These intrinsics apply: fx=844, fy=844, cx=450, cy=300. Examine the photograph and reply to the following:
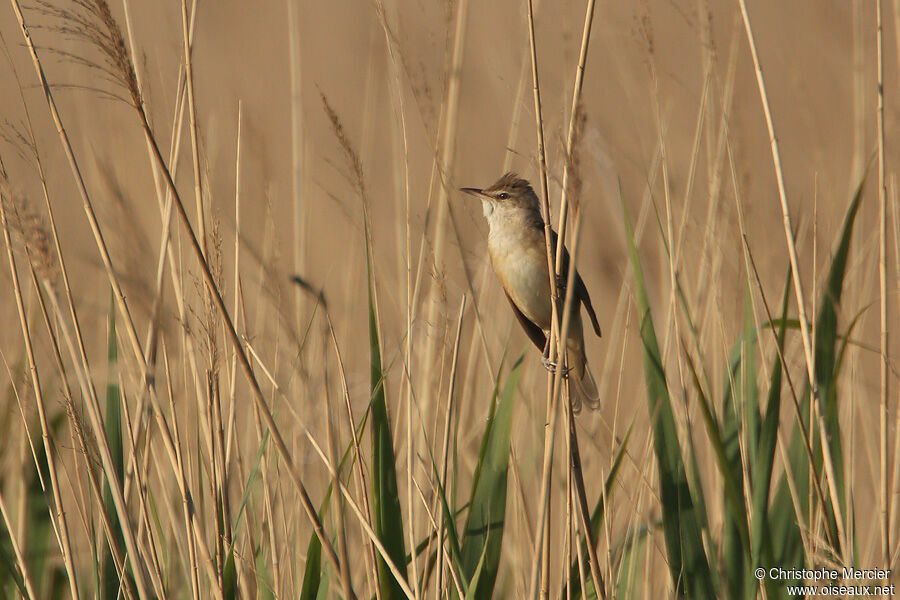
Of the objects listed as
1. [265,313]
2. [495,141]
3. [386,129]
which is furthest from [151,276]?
[386,129]

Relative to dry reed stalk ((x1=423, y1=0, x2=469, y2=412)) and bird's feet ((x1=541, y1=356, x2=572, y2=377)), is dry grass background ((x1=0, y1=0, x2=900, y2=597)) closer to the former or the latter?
dry reed stalk ((x1=423, y1=0, x2=469, y2=412))

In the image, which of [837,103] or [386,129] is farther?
[386,129]

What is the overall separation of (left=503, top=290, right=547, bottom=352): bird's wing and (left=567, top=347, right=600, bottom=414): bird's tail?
161 millimetres

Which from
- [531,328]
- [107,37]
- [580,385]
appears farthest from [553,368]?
[107,37]

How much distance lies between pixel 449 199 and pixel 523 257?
0.82 m

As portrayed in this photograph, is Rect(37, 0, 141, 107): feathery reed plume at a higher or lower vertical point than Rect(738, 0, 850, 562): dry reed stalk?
higher

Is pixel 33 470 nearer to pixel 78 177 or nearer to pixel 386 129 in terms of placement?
pixel 78 177

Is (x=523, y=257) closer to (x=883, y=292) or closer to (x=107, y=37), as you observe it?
(x=883, y=292)

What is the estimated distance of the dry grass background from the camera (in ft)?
6.77

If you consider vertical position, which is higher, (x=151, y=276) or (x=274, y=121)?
(x=274, y=121)

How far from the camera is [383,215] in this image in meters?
6.11

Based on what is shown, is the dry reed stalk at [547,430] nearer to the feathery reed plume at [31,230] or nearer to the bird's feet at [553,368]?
the bird's feet at [553,368]

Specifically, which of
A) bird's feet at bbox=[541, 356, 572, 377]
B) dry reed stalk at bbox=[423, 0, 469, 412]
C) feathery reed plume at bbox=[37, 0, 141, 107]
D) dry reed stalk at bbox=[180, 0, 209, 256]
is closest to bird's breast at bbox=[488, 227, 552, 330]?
dry reed stalk at bbox=[423, 0, 469, 412]

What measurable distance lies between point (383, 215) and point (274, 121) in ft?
3.83
